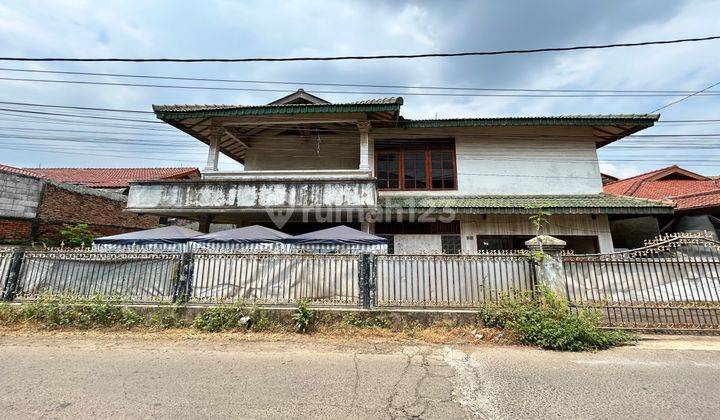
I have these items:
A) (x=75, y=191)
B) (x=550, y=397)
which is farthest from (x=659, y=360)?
(x=75, y=191)

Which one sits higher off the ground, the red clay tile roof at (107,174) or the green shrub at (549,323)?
the red clay tile roof at (107,174)

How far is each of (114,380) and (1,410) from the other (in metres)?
0.95

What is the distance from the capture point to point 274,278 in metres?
6.94

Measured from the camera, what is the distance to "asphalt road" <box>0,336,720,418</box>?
11.0 ft

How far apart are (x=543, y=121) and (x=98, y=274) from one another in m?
13.8

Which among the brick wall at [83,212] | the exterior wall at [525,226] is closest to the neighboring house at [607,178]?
the exterior wall at [525,226]

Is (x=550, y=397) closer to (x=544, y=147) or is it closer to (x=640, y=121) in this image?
(x=544, y=147)

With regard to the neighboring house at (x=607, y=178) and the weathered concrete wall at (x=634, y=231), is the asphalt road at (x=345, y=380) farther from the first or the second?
the neighboring house at (x=607, y=178)

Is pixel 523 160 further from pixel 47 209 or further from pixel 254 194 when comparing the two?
pixel 47 209

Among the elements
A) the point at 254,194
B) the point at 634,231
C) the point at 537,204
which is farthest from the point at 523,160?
the point at 254,194

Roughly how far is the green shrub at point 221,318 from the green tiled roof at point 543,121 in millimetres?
8495

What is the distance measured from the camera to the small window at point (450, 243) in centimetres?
1123

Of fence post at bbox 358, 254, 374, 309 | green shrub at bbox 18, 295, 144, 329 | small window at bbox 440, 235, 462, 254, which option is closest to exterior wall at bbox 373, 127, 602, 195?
small window at bbox 440, 235, 462, 254

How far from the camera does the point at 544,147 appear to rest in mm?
12047
